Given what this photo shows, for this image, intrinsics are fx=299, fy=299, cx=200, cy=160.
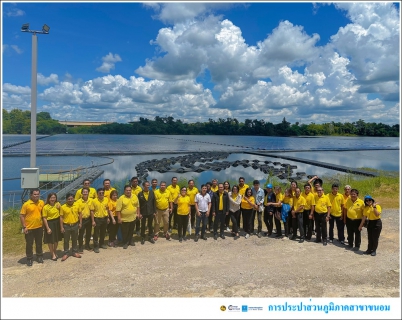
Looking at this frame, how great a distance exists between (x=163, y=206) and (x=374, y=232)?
15.7 ft

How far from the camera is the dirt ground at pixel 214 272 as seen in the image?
5023 mm

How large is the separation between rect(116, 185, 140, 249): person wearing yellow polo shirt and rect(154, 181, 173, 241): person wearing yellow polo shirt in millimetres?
575

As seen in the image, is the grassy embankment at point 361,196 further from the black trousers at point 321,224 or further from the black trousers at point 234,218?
the black trousers at point 321,224

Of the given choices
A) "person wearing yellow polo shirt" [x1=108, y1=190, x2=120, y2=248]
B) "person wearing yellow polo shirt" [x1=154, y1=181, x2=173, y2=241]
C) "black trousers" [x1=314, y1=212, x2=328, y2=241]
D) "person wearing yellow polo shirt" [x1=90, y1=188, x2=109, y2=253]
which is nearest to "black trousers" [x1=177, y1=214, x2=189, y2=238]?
"person wearing yellow polo shirt" [x1=154, y1=181, x2=173, y2=241]

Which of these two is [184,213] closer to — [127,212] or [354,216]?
[127,212]

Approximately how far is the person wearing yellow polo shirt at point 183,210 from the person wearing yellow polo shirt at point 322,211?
3137 mm

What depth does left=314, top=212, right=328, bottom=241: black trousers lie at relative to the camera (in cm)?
719

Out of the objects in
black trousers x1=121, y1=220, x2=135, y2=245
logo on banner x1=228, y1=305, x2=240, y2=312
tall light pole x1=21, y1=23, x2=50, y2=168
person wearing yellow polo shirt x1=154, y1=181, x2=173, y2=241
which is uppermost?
tall light pole x1=21, y1=23, x2=50, y2=168

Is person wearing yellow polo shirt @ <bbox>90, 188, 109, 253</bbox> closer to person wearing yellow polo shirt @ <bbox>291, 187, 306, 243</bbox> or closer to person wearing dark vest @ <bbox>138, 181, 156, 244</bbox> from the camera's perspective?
person wearing dark vest @ <bbox>138, 181, 156, 244</bbox>

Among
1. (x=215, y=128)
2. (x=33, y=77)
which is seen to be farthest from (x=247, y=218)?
(x=215, y=128)

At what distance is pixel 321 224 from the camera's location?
23.9 feet

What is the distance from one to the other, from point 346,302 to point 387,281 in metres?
1.31

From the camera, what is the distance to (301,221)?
7434mm

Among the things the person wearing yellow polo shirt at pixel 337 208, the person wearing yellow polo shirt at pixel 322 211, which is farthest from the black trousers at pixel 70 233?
the person wearing yellow polo shirt at pixel 337 208
